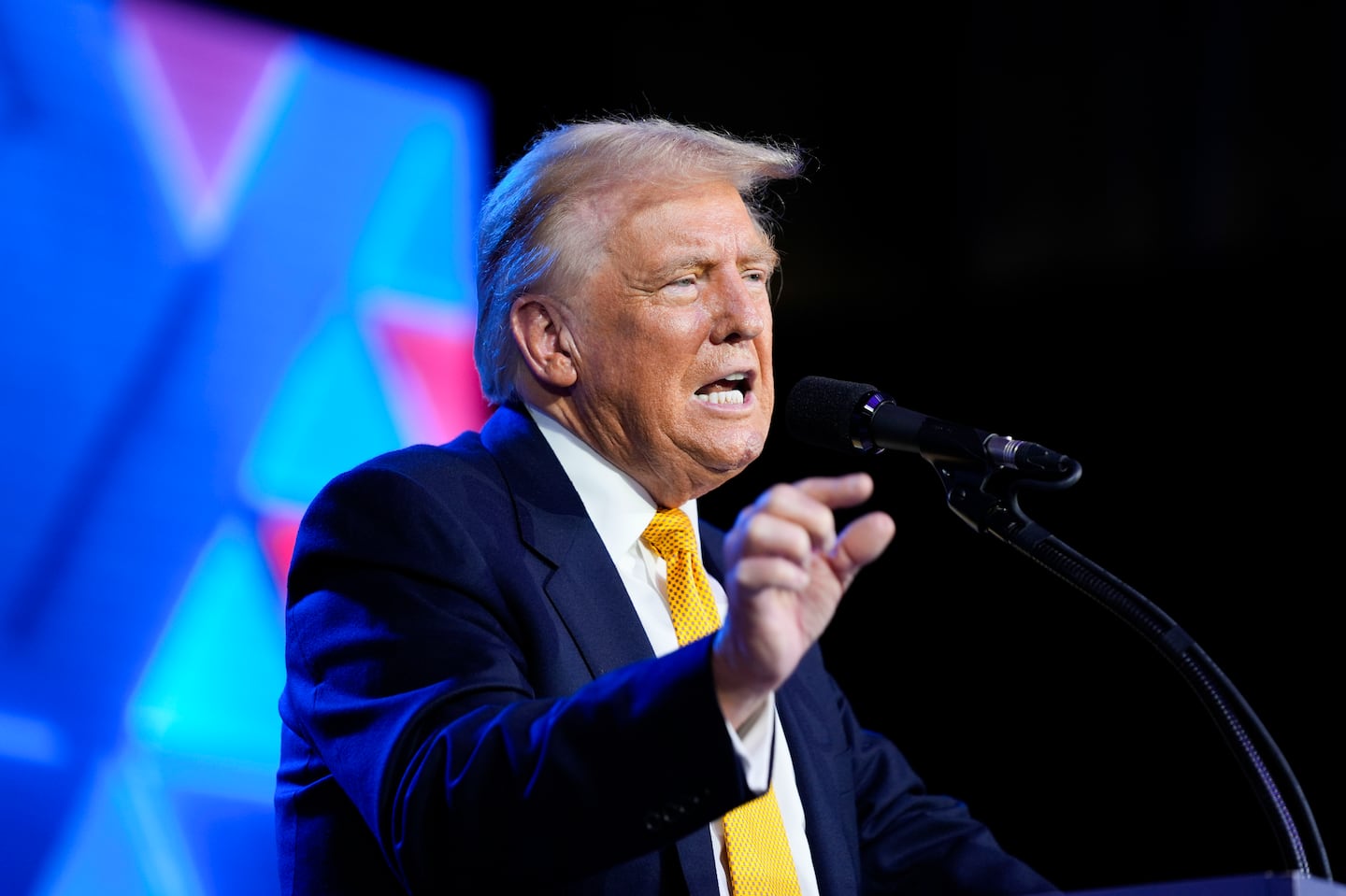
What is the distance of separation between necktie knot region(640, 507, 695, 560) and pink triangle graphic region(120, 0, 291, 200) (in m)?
1.50

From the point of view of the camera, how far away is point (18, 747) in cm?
246

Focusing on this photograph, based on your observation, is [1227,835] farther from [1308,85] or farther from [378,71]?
[378,71]

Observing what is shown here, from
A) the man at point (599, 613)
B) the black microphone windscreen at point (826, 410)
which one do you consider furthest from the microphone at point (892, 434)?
the man at point (599, 613)

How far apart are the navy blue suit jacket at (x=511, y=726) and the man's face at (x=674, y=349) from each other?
139 millimetres

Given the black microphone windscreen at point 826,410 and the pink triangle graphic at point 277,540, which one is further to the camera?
the pink triangle graphic at point 277,540

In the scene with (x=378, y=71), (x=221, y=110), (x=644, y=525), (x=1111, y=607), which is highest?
(x=378, y=71)

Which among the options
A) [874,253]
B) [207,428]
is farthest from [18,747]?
[874,253]

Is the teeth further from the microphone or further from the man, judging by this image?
the microphone

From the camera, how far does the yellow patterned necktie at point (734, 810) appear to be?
1.71m

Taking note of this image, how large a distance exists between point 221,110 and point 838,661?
2.09 meters

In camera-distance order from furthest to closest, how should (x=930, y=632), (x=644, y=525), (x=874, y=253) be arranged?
(x=874, y=253)
(x=930, y=632)
(x=644, y=525)

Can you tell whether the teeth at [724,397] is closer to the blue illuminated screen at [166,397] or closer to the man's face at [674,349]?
the man's face at [674,349]

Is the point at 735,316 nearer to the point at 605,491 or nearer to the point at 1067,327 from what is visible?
the point at 605,491

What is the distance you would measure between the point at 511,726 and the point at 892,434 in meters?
0.55
